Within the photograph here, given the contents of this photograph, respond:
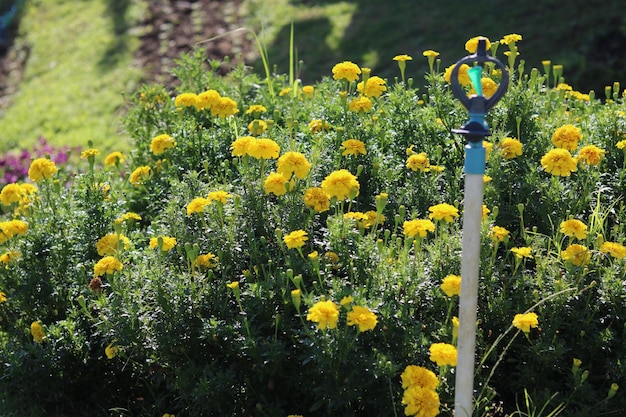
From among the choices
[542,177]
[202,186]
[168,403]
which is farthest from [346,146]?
[168,403]

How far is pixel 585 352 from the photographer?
2730 mm

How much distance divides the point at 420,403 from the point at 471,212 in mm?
599

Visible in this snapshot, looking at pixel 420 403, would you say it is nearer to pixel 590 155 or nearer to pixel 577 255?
pixel 577 255

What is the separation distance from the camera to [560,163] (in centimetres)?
286

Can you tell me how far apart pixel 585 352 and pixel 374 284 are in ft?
2.56

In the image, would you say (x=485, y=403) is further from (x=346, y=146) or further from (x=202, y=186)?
(x=202, y=186)

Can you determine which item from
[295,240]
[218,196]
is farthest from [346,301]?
[218,196]

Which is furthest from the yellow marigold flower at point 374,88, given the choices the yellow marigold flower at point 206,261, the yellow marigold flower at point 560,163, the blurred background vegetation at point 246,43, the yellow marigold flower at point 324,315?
the blurred background vegetation at point 246,43

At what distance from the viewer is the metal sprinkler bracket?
226cm

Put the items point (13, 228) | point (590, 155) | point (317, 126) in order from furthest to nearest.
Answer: point (317, 126)
point (13, 228)
point (590, 155)

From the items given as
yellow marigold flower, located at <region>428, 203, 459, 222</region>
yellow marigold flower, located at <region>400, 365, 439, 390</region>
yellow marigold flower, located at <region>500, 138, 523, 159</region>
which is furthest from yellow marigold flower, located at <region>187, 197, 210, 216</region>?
yellow marigold flower, located at <region>500, 138, 523, 159</region>

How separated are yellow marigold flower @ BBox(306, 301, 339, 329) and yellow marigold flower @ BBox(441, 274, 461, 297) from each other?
1.26ft

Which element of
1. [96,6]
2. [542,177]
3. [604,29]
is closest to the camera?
[542,177]

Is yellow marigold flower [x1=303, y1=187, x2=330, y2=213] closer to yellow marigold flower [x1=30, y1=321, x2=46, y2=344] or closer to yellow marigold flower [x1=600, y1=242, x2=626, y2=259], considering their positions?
yellow marigold flower [x1=600, y1=242, x2=626, y2=259]
